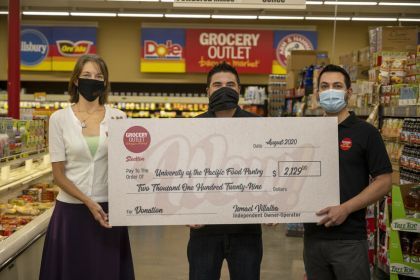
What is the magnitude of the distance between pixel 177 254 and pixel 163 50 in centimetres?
1005

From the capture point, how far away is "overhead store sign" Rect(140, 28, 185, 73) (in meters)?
15.3

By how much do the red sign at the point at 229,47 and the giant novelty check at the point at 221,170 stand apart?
1291 centimetres

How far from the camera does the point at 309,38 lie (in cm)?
1555

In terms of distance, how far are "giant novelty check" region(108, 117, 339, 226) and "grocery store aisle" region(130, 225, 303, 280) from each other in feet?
9.62

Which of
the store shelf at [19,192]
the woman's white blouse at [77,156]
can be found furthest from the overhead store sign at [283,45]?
the woman's white blouse at [77,156]

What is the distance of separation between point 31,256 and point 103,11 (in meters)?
11.6

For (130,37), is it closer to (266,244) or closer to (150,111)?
(150,111)

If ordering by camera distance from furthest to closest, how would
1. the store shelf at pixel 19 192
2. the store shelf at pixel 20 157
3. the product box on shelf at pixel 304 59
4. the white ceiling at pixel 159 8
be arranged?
the white ceiling at pixel 159 8 < the product box on shelf at pixel 304 59 < the store shelf at pixel 20 157 < the store shelf at pixel 19 192

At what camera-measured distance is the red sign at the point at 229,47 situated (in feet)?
50.2

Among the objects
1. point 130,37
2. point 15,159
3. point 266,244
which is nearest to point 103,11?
point 130,37

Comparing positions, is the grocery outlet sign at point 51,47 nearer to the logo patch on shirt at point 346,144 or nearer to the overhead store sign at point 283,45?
the overhead store sign at point 283,45

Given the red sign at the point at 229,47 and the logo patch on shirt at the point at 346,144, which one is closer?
the logo patch on shirt at the point at 346,144

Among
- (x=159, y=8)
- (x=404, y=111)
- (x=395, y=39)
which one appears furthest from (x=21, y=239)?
(x=159, y=8)

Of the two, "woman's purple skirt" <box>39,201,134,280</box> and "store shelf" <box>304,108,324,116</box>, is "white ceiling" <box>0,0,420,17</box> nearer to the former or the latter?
"store shelf" <box>304,108,324,116</box>
